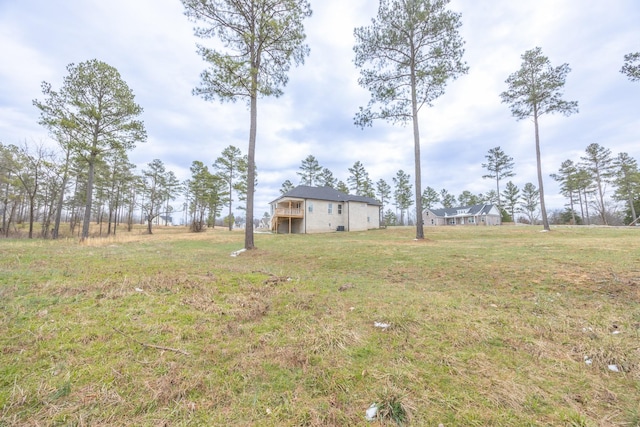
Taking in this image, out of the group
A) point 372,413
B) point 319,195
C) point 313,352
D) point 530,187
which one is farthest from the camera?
point 530,187

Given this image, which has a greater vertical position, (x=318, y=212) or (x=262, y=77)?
A: (x=262, y=77)

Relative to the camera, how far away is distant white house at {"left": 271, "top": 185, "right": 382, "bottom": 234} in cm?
2567

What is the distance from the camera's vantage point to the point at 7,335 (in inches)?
95.8

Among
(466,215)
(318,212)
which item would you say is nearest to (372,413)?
(318,212)

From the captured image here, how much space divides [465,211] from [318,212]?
3761cm

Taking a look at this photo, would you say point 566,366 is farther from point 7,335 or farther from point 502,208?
point 502,208

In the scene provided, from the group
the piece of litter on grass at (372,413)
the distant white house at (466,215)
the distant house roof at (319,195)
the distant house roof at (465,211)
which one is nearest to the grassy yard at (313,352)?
the piece of litter on grass at (372,413)

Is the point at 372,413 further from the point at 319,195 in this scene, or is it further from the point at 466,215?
the point at 466,215

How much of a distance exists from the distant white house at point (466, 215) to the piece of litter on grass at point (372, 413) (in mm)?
52396

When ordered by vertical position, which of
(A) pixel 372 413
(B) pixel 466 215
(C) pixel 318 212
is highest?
(B) pixel 466 215

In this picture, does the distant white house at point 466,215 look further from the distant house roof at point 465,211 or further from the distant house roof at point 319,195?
the distant house roof at point 319,195

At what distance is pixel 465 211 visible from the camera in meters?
48.5

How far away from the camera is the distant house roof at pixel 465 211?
147 ft

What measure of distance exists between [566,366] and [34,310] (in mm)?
6124
